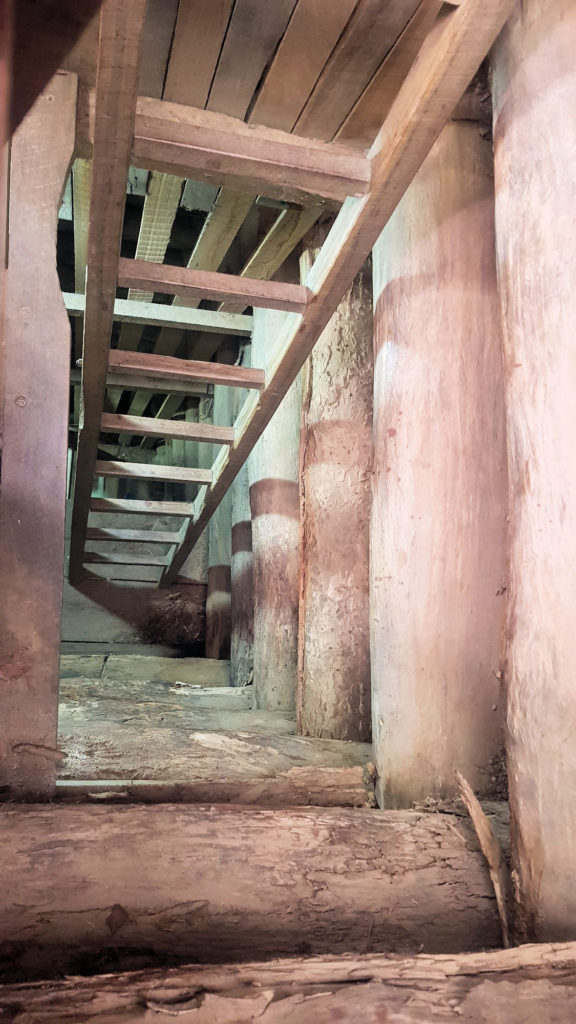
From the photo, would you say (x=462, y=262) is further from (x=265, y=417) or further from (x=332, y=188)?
(x=265, y=417)

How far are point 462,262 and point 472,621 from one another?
126 centimetres

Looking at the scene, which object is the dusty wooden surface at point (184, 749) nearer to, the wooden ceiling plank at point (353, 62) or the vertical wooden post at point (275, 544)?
the vertical wooden post at point (275, 544)

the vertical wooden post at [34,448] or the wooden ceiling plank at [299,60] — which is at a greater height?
the wooden ceiling plank at [299,60]

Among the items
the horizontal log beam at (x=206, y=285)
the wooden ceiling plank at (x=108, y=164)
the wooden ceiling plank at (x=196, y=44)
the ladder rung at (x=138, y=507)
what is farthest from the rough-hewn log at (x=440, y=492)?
the ladder rung at (x=138, y=507)

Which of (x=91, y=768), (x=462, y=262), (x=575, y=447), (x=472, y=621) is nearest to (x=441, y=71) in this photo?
(x=462, y=262)

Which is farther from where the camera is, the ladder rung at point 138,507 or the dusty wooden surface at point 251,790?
the ladder rung at point 138,507

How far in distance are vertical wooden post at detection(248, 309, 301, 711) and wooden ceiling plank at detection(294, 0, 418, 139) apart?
1764mm

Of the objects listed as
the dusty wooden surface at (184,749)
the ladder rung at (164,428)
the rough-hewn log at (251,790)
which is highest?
the ladder rung at (164,428)

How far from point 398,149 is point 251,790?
1979mm

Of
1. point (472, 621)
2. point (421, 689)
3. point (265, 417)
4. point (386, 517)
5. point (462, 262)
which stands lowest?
point (421, 689)

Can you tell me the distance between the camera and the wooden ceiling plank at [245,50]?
1.92 metres

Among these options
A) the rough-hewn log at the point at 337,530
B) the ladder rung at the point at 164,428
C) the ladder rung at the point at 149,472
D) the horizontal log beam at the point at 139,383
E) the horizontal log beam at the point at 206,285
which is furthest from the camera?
the horizontal log beam at the point at 139,383

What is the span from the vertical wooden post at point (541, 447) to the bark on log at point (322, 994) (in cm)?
26

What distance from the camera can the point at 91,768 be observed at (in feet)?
7.18
